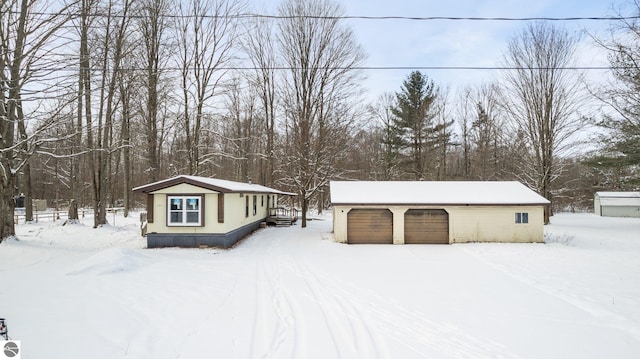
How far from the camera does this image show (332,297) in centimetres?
743

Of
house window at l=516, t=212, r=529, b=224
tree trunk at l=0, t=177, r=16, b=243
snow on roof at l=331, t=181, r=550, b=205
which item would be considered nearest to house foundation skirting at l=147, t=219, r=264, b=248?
tree trunk at l=0, t=177, r=16, b=243

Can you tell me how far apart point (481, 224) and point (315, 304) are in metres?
12.1

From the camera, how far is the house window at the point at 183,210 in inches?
552

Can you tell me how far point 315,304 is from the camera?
22.7 feet

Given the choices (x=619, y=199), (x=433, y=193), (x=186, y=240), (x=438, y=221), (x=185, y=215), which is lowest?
(x=186, y=240)

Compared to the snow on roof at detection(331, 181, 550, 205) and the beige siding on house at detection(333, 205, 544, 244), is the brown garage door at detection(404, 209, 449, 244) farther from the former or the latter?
the snow on roof at detection(331, 181, 550, 205)

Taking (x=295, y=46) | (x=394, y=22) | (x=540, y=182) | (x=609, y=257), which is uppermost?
(x=295, y=46)

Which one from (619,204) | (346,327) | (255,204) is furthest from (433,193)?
(619,204)

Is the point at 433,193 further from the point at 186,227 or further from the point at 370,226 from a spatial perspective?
the point at 186,227

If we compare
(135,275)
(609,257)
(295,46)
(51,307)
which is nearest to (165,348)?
(51,307)

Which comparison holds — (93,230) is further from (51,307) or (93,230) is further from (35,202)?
(35,202)

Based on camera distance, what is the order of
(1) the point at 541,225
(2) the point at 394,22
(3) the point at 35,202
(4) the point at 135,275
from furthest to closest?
(3) the point at 35,202, (1) the point at 541,225, (2) the point at 394,22, (4) the point at 135,275

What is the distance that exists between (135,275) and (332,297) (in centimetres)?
540

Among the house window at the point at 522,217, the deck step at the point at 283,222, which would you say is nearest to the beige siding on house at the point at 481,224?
the house window at the point at 522,217
